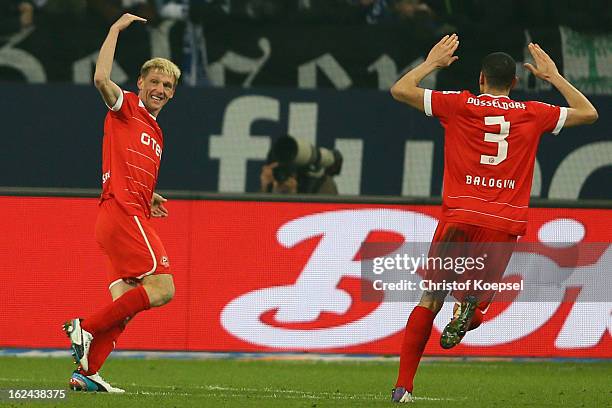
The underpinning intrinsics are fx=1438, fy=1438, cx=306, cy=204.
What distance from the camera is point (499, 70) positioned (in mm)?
7414

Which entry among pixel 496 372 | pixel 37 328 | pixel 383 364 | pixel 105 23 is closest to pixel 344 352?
pixel 383 364

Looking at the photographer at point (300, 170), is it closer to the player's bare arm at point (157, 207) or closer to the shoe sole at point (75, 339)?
the player's bare arm at point (157, 207)

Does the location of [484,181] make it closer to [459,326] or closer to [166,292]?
[459,326]

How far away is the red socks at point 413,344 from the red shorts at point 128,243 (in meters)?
1.40

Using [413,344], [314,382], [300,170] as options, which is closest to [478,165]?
[413,344]

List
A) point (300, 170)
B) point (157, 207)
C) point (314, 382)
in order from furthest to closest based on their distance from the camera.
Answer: point (300, 170) < point (314, 382) < point (157, 207)

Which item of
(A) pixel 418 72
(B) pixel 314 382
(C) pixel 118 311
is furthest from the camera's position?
(B) pixel 314 382

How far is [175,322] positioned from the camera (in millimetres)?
10742

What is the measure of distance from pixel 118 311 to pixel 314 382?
6.64ft

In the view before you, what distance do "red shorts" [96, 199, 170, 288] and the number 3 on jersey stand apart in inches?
72.3

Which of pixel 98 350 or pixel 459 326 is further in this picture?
pixel 98 350

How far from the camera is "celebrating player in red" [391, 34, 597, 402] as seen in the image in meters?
7.38

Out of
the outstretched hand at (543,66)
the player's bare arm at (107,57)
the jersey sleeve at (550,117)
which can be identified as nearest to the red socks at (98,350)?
the player's bare arm at (107,57)

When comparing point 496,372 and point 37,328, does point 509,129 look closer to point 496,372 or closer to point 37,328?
point 496,372
